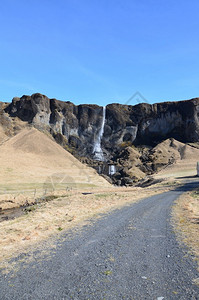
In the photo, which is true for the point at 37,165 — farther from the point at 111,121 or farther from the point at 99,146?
the point at 111,121

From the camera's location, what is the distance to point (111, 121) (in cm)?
13475

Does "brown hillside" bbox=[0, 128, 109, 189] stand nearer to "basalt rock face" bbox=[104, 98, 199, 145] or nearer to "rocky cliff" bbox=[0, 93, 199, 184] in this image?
"rocky cliff" bbox=[0, 93, 199, 184]

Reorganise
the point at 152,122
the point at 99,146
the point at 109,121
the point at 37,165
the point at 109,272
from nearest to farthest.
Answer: the point at 109,272 < the point at 37,165 < the point at 99,146 < the point at 152,122 < the point at 109,121

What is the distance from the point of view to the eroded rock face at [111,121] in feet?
379

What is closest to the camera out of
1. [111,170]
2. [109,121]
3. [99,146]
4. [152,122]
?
[111,170]

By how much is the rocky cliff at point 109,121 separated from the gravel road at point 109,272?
103 metres

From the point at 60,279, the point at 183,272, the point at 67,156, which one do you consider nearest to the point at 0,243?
the point at 60,279

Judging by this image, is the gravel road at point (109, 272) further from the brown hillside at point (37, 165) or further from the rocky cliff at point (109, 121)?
the rocky cliff at point (109, 121)

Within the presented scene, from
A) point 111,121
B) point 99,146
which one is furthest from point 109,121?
point 99,146

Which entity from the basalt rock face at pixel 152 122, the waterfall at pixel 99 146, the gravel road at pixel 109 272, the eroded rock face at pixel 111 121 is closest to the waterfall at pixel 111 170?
the waterfall at pixel 99 146

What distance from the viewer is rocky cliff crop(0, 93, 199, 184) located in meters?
115

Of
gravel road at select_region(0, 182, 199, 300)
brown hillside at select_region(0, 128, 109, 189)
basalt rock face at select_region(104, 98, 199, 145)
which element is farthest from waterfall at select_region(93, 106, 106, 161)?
gravel road at select_region(0, 182, 199, 300)

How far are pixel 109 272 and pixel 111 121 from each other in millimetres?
130164

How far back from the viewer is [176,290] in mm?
5320
